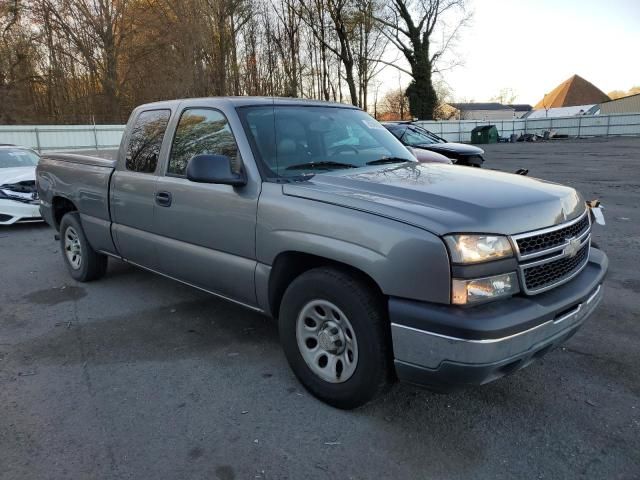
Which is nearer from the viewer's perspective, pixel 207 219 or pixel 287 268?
pixel 287 268

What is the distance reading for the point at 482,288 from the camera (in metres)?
2.41

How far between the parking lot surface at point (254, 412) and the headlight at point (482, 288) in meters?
0.85

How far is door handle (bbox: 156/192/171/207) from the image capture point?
156 inches

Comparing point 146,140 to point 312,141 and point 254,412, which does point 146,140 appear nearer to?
point 312,141

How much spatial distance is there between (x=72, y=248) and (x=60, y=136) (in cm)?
1827

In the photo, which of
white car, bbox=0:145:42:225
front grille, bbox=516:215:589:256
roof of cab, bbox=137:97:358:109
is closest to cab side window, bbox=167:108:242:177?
roof of cab, bbox=137:97:358:109

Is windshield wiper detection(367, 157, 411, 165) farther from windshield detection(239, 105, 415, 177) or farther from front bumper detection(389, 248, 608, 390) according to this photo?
front bumper detection(389, 248, 608, 390)

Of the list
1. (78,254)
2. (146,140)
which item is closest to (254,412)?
(146,140)

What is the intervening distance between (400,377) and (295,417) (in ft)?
2.48

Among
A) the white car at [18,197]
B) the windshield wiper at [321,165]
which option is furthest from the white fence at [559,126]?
the windshield wiper at [321,165]

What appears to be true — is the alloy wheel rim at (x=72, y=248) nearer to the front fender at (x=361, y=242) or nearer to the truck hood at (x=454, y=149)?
the front fender at (x=361, y=242)

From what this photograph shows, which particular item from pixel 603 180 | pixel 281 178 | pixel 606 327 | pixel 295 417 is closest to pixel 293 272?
pixel 281 178

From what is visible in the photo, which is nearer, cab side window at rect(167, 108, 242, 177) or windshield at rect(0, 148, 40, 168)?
cab side window at rect(167, 108, 242, 177)

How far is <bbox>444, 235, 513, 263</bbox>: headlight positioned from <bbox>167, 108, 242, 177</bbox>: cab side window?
5.45 ft
